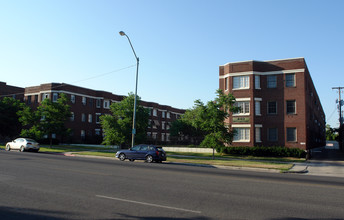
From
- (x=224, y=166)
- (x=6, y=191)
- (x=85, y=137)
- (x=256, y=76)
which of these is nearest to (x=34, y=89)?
(x=85, y=137)

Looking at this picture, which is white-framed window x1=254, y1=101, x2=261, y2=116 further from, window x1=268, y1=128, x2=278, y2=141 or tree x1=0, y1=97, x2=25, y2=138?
tree x1=0, y1=97, x2=25, y2=138

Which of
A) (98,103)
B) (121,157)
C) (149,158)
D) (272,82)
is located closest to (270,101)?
(272,82)

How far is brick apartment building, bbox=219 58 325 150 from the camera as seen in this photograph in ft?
107

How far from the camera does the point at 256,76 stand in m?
34.4

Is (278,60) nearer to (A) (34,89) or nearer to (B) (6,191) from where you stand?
(B) (6,191)

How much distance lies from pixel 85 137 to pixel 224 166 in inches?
1450

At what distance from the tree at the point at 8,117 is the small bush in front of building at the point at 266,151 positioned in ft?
122

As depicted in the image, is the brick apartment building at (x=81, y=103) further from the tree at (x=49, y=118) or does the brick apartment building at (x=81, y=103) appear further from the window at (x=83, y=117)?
the tree at (x=49, y=118)

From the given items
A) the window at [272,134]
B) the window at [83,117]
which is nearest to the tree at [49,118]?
the window at [83,117]

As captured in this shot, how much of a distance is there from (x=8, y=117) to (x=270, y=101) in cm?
4319

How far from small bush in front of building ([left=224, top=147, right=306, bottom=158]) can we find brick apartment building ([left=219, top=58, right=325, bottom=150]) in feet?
7.66

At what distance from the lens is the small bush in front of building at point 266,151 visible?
2897cm

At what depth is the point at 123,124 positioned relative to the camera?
103ft

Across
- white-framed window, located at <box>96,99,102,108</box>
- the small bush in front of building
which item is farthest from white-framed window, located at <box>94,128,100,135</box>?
the small bush in front of building
